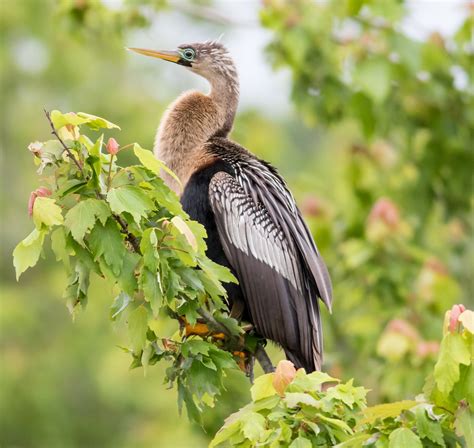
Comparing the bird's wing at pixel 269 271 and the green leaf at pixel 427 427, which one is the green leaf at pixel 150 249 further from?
the bird's wing at pixel 269 271

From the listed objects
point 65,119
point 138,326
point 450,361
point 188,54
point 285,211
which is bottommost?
point 138,326

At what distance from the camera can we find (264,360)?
4.50m

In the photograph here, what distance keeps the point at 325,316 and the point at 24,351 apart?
9.13m

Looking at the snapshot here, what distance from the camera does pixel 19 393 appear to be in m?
15.4

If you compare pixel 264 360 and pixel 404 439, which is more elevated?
pixel 404 439

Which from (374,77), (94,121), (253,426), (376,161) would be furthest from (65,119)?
(376,161)

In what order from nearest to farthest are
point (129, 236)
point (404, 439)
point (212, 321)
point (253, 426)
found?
point (404, 439) < point (253, 426) < point (129, 236) < point (212, 321)

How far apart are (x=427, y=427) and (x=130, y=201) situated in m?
1.14

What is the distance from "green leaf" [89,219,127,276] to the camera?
3.48m

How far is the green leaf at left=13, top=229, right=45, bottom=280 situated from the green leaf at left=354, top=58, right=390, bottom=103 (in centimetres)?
410

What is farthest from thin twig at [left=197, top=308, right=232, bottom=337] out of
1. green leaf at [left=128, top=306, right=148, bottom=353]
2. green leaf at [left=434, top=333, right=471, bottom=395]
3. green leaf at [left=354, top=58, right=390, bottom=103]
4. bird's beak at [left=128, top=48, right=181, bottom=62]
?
green leaf at [left=354, top=58, right=390, bottom=103]

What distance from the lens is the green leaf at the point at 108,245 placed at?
3.48m

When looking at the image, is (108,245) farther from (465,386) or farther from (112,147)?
(465,386)

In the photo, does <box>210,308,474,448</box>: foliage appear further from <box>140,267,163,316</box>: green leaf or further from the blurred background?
the blurred background
